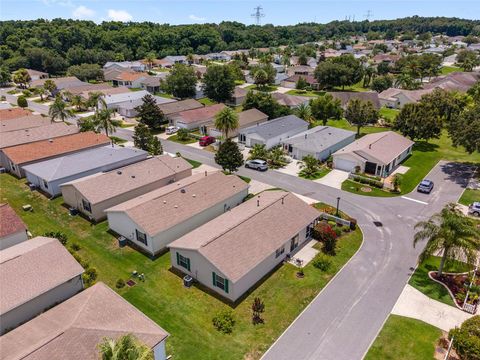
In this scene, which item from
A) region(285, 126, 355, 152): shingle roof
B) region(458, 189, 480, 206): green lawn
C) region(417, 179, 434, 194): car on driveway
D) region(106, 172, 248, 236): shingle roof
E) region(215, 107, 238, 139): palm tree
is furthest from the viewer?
region(215, 107, 238, 139): palm tree

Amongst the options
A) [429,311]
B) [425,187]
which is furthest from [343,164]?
→ [429,311]

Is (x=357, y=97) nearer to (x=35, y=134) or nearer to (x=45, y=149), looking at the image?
(x=45, y=149)

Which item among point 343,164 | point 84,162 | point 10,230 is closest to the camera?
point 10,230

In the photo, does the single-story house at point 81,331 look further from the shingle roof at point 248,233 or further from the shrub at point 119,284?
the shingle roof at point 248,233

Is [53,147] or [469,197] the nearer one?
[469,197]

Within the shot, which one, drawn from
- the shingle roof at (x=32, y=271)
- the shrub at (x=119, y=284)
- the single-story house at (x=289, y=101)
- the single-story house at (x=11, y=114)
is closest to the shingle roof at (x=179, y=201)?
the shrub at (x=119, y=284)

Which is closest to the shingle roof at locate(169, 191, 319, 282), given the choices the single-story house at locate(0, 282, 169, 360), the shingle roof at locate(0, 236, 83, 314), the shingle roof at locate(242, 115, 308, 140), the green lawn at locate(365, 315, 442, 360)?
the single-story house at locate(0, 282, 169, 360)

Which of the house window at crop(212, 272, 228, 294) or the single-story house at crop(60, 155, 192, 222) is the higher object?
the single-story house at crop(60, 155, 192, 222)

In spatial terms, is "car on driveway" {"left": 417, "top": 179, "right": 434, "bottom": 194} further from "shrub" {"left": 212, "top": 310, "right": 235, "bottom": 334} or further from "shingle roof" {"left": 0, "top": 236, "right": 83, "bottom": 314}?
"shingle roof" {"left": 0, "top": 236, "right": 83, "bottom": 314}
